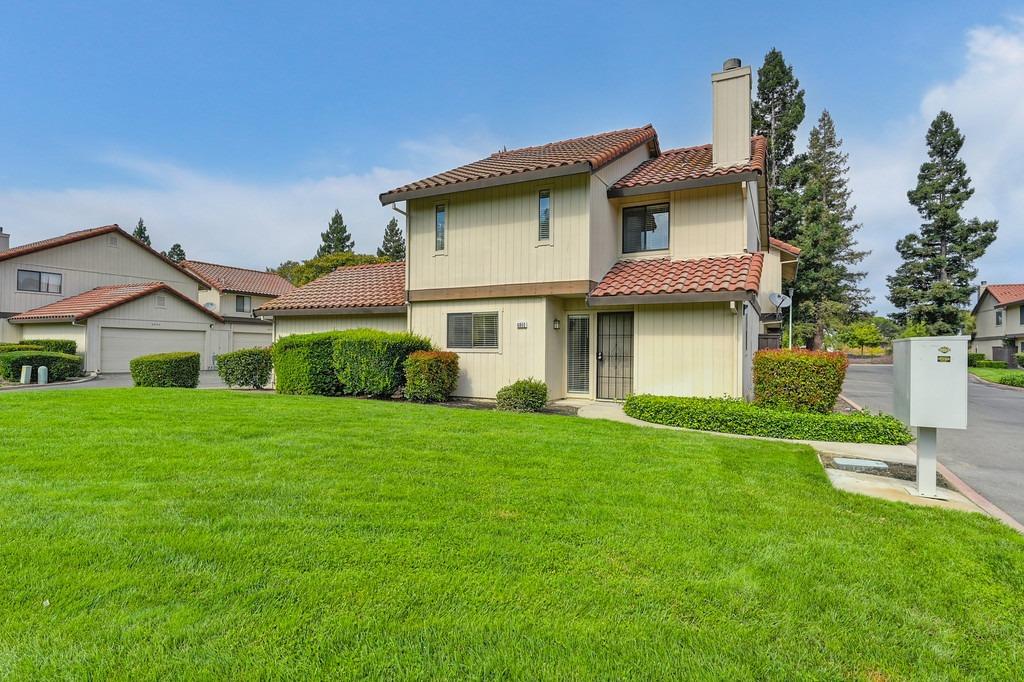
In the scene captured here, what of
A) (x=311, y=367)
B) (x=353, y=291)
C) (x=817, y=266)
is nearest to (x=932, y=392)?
(x=311, y=367)

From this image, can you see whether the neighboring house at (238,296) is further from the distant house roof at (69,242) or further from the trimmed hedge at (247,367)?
the trimmed hedge at (247,367)

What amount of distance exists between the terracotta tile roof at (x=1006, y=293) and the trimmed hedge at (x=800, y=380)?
41.1 m

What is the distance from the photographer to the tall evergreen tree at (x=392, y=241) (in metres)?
68.5

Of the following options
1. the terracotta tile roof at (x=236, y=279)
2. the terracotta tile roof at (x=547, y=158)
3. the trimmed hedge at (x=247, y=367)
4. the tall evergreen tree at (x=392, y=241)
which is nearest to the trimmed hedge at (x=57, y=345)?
the terracotta tile roof at (x=236, y=279)

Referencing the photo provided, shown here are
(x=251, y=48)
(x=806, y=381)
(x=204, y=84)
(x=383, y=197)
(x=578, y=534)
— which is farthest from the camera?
(x=204, y=84)

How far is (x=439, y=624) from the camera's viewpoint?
244 centimetres

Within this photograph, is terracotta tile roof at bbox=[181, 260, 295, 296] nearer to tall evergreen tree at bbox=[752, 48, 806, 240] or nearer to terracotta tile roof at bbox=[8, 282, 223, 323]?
terracotta tile roof at bbox=[8, 282, 223, 323]

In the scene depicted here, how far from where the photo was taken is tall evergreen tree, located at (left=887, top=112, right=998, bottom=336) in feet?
109

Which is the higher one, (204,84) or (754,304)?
(204,84)

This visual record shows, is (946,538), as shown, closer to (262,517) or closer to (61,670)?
(262,517)

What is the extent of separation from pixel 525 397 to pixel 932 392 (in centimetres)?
657

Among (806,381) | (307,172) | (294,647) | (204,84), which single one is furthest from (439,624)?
(307,172)

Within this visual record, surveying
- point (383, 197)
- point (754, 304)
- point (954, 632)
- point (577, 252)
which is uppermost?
point (383, 197)

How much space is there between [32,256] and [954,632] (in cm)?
3596
